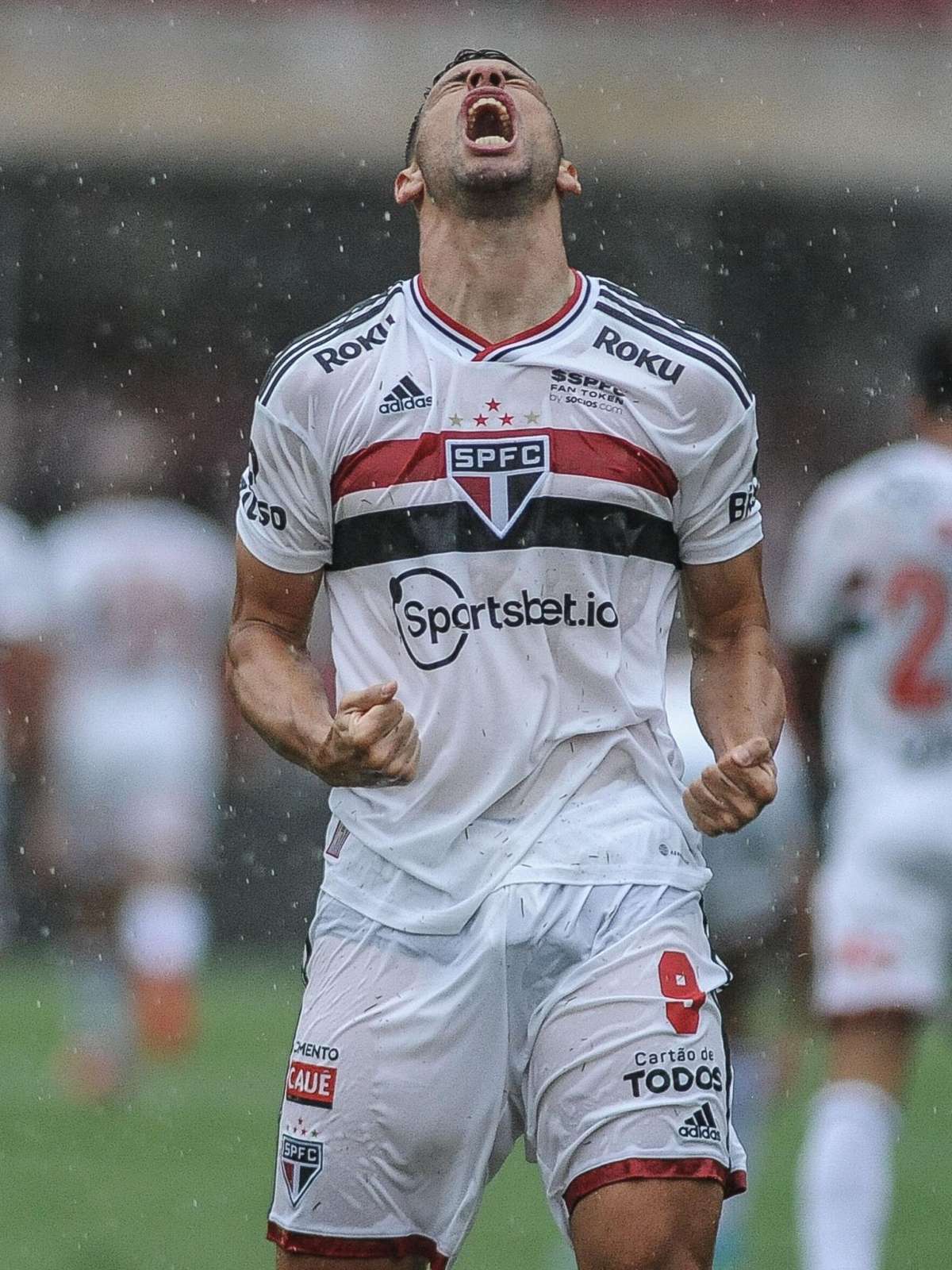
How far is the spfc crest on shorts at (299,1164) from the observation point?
3.83 meters

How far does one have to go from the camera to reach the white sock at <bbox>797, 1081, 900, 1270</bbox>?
567cm

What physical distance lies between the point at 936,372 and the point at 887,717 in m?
0.82

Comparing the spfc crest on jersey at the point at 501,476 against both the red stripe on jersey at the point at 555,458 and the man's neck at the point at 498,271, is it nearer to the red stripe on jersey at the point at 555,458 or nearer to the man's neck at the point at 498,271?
the red stripe on jersey at the point at 555,458

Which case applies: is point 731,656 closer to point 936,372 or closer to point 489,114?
point 489,114

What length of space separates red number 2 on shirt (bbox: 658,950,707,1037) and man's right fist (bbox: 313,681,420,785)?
505mm

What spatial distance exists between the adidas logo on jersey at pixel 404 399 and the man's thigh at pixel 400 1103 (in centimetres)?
75

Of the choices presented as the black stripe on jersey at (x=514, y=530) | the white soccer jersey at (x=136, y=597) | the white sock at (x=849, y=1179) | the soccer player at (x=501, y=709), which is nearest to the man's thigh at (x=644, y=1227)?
the soccer player at (x=501, y=709)

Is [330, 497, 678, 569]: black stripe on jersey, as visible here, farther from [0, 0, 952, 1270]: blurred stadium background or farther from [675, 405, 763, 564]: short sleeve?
[0, 0, 952, 1270]: blurred stadium background

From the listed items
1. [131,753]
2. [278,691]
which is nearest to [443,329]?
[278,691]

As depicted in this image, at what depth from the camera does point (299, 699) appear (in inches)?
154

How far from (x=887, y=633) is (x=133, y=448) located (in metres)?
7.18

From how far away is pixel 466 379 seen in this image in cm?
391

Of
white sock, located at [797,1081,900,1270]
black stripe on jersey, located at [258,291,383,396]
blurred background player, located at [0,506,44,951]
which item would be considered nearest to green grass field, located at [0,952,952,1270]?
white sock, located at [797,1081,900,1270]

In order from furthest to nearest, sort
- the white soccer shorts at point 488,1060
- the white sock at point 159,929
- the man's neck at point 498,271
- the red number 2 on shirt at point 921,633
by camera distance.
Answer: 1. the white sock at point 159,929
2. the red number 2 on shirt at point 921,633
3. the man's neck at point 498,271
4. the white soccer shorts at point 488,1060
